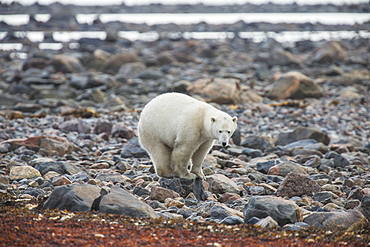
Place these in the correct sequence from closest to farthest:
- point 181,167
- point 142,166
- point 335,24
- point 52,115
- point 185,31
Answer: point 181,167
point 142,166
point 52,115
point 185,31
point 335,24

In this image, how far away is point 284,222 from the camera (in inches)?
205

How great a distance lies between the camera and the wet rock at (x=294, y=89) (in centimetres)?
1495

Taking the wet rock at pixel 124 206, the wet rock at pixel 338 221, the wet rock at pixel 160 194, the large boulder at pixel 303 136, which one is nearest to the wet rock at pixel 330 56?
the large boulder at pixel 303 136

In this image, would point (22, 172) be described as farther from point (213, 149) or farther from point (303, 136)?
point (303, 136)

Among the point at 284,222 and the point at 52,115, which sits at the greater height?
the point at 284,222

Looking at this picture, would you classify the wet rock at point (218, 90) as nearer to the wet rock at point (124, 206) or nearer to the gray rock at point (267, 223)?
the wet rock at point (124, 206)

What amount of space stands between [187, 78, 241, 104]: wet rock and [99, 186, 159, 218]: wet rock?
29.1ft

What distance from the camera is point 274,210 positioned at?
5.29 m

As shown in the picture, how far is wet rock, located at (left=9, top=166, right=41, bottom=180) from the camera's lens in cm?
693

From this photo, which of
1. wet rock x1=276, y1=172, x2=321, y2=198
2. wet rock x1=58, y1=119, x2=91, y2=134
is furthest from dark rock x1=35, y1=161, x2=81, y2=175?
wet rock x1=58, y1=119, x2=91, y2=134

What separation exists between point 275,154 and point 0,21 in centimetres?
2709

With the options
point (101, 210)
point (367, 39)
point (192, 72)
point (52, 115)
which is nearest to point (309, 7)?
point (367, 39)

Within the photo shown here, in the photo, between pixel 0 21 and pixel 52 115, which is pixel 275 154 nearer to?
pixel 52 115

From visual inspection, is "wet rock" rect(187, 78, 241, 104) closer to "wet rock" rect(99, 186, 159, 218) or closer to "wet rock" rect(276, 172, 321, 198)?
"wet rock" rect(276, 172, 321, 198)
